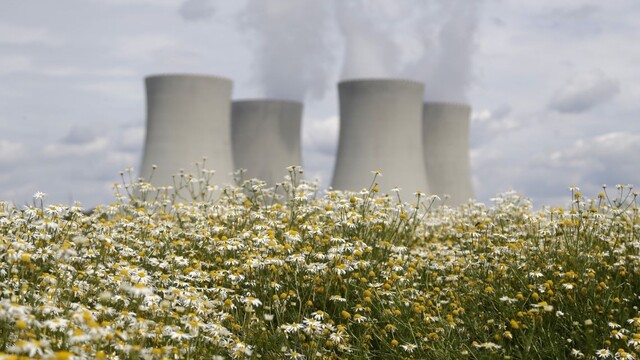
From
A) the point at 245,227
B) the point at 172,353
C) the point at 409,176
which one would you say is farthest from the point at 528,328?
the point at 409,176

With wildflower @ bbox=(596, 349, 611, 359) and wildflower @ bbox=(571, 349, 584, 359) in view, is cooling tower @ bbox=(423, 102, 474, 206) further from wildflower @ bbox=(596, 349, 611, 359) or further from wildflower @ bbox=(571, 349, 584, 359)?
wildflower @ bbox=(596, 349, 611, 359)

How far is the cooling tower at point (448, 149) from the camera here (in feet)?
80.3

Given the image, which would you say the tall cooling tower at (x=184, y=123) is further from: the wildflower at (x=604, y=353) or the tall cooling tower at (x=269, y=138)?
the wildflower at (x=604, y=353)

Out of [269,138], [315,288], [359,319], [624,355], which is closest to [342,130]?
[269,138]

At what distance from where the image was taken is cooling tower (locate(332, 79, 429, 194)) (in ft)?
64.5

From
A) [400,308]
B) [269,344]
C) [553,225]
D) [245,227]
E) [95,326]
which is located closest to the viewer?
[95,326]

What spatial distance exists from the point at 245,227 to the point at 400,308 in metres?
1.97

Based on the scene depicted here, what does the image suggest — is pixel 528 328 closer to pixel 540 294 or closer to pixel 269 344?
pixel 540 294

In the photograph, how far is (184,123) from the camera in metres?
20.1

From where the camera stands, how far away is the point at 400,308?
479cm

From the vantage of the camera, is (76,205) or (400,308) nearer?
(400,308)

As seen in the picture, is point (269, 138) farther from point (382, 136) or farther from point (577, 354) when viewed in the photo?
point (577, 354)

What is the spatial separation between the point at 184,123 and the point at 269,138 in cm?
361

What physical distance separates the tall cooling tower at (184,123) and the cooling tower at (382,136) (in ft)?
11.6
